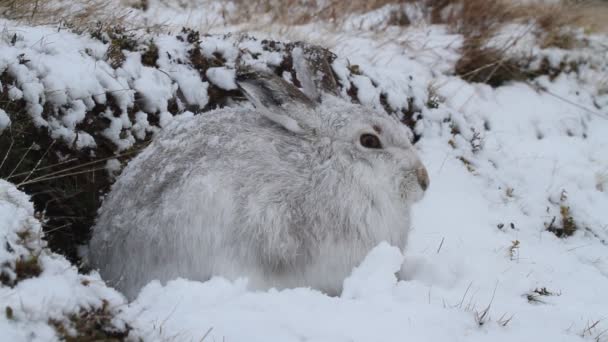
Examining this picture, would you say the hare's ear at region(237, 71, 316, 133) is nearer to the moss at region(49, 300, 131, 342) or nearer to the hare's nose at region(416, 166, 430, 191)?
the hare's nose at region(416, 166, 430, 191)

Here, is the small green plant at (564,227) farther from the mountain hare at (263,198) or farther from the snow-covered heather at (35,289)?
the snow-covered heather at (35,289)

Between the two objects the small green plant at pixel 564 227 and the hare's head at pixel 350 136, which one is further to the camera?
the small green plant at pixel 564 227

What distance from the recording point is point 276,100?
355cm

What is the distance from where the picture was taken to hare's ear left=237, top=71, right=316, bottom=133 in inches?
138

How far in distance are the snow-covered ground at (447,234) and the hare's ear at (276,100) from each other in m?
0.98

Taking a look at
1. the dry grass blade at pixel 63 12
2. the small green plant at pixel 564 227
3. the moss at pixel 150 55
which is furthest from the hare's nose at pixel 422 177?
the dry grass blade at pixel 63 12

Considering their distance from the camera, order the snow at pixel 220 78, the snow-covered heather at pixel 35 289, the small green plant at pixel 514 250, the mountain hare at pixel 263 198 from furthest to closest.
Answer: the snow at pixel 220 78 → the small green plant at pixel 514 250 → the mountain hare at pixel 263 198 → the snow-covered heather at pixel 35 289

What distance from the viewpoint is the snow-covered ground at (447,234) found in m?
2.26

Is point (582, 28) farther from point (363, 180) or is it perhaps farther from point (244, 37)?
point (363, 180)

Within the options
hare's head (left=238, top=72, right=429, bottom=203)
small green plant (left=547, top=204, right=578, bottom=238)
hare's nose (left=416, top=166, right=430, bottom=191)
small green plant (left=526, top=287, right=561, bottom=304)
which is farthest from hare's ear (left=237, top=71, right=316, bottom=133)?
small green plant (left=547, top=204, right=578, bottom=238)

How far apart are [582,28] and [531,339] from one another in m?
6.95

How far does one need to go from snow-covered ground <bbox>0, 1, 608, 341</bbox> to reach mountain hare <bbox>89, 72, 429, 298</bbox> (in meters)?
0.32

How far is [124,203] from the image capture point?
3229 mm

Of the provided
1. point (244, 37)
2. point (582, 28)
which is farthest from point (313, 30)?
point (582, 28)
